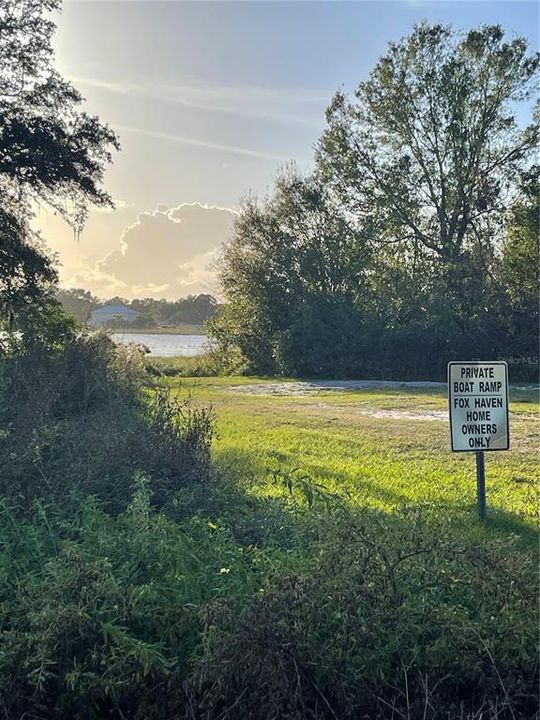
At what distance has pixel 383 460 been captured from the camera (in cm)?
840

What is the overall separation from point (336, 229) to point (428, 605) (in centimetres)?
3229

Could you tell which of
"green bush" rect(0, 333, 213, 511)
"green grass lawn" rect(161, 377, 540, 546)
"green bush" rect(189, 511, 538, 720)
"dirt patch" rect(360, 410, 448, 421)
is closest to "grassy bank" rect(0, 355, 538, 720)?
"green bush" rect(189, 511, 538, 720)

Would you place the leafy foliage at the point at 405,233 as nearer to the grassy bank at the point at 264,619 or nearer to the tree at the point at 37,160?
the tree at the point at 37,160

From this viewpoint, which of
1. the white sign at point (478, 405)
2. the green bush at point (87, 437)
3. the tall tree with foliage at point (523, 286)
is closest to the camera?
the white sign at point (478, 405)

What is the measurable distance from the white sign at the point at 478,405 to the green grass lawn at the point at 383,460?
590 millimetres

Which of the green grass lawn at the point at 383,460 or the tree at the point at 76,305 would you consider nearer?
the green grass lawn at the point at 383,460

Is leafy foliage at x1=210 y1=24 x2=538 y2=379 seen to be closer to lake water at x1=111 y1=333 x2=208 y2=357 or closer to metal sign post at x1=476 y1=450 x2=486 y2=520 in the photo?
lake water at x1=111 y1=333 x2=208 y2=357

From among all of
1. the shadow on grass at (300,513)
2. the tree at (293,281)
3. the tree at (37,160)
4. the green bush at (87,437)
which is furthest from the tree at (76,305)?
the tree at (293,281)

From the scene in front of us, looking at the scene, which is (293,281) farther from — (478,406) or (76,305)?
(478,406)

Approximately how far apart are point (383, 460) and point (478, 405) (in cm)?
339

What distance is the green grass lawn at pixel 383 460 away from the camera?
235 inches

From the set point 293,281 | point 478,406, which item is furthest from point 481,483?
point 293,281

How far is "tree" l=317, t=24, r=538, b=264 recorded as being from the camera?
30812 millimetres

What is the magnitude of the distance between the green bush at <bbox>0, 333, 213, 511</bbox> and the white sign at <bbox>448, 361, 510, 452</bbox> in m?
2.17
